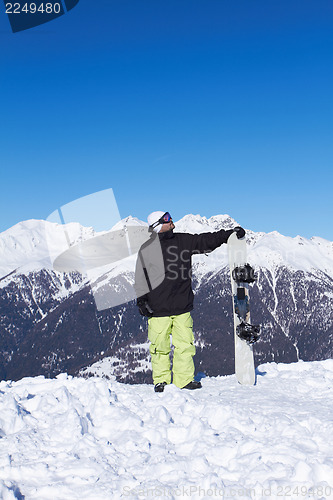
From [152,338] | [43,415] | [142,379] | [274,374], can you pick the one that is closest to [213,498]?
[43,415]

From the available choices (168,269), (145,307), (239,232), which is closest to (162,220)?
(168,269)

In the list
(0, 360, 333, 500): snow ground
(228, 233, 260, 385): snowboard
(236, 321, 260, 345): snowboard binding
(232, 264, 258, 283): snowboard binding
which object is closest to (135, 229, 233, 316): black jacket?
(228, 233, 260, 385): snowboard

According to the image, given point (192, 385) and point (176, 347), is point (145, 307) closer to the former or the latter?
point (176, 347)

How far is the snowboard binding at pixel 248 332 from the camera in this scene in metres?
7.73

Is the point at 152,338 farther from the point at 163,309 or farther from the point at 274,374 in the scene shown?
the point at 274,374

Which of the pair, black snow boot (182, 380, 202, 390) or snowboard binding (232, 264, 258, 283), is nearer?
black snow boot (182, 380, 202, 390)

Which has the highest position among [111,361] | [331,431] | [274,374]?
[331,431]

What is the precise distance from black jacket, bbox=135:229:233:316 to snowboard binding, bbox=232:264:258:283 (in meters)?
0.68

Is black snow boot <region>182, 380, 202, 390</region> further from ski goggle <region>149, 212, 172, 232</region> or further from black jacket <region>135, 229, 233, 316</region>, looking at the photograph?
ski goggle <region>149, 212, 172, 232</region>

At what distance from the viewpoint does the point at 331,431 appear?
4.95 meters

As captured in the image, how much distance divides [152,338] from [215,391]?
1.46m

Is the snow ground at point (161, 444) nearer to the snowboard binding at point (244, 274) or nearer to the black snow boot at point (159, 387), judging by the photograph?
the black snow boot at point (159, 387)

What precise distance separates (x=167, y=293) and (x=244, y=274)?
59.8 inches

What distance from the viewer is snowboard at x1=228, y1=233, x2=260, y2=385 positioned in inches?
305
